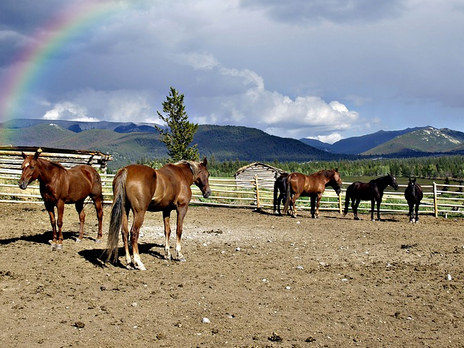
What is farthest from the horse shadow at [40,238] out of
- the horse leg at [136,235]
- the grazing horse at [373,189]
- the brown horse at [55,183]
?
the grazing horse at [373,189]

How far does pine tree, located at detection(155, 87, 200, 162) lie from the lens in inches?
1596

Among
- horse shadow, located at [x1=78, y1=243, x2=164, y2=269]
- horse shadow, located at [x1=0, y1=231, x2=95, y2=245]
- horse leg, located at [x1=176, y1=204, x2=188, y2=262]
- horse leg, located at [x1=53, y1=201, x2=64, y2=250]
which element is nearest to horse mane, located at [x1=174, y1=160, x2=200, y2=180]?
horse leg, located at [x1=176, y1=204, x2=188, y2=262]

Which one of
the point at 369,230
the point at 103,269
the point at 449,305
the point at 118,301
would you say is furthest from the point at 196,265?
the point at 369,230

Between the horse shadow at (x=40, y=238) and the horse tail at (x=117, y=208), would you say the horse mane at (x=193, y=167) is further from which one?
the horse shadow at (x=40, y=238)

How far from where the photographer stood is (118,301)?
609 cm

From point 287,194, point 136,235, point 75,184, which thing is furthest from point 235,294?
point 287,194

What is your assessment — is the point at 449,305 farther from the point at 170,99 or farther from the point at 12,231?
the point at 170,99

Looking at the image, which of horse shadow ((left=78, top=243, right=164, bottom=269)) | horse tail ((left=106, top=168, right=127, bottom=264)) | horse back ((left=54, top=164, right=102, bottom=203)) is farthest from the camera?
horse back ((left=54, top=164, right=102, bottom=203))

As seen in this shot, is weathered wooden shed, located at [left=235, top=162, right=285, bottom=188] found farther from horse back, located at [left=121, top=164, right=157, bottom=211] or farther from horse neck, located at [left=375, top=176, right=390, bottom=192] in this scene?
horse back, located at [left=121, top=164, right=157, bottom=211]

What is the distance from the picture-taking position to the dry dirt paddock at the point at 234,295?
196 inches

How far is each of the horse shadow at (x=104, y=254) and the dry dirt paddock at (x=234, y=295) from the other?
4cm

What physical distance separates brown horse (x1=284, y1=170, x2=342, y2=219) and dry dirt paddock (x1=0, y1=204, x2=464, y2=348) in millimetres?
7287

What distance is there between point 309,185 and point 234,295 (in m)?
12.9

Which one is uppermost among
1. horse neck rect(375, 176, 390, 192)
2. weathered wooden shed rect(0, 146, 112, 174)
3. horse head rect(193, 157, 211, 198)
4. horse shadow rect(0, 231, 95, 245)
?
A: weathered wooden shed rect(0, 146, 112, 174)
